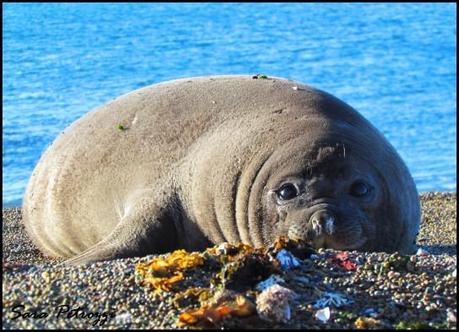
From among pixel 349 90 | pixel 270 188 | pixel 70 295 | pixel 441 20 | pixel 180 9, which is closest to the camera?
pixel 70 295

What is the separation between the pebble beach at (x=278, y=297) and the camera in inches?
161

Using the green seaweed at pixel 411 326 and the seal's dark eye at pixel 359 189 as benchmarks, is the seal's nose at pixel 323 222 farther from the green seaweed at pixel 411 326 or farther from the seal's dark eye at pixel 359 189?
the green seaweed at pixel 411 326

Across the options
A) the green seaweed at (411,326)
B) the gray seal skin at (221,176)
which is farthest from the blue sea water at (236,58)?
the green seaweed at (411,326)

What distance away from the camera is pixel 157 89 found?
7.64 m

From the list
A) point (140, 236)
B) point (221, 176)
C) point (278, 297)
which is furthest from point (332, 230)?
point (278, 297)

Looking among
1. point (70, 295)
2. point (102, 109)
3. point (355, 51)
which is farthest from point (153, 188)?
point (355, 51)

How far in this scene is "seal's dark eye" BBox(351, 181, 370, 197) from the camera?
236 inches

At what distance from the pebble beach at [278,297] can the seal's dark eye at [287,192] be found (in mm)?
977

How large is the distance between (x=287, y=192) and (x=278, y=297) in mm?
1890

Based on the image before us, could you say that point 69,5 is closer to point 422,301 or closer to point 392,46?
point 392,46

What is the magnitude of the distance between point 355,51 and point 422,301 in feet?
78.8

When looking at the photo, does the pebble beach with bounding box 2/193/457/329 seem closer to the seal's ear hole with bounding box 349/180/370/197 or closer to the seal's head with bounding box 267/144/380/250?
the seal's head with bounding box 267/144/380/250

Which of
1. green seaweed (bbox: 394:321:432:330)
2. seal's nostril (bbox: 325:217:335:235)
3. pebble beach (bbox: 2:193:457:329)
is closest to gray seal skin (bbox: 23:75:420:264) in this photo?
seal's nostril (bbox: 325:217:335:235)

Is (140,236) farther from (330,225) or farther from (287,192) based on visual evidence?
(330,225)
